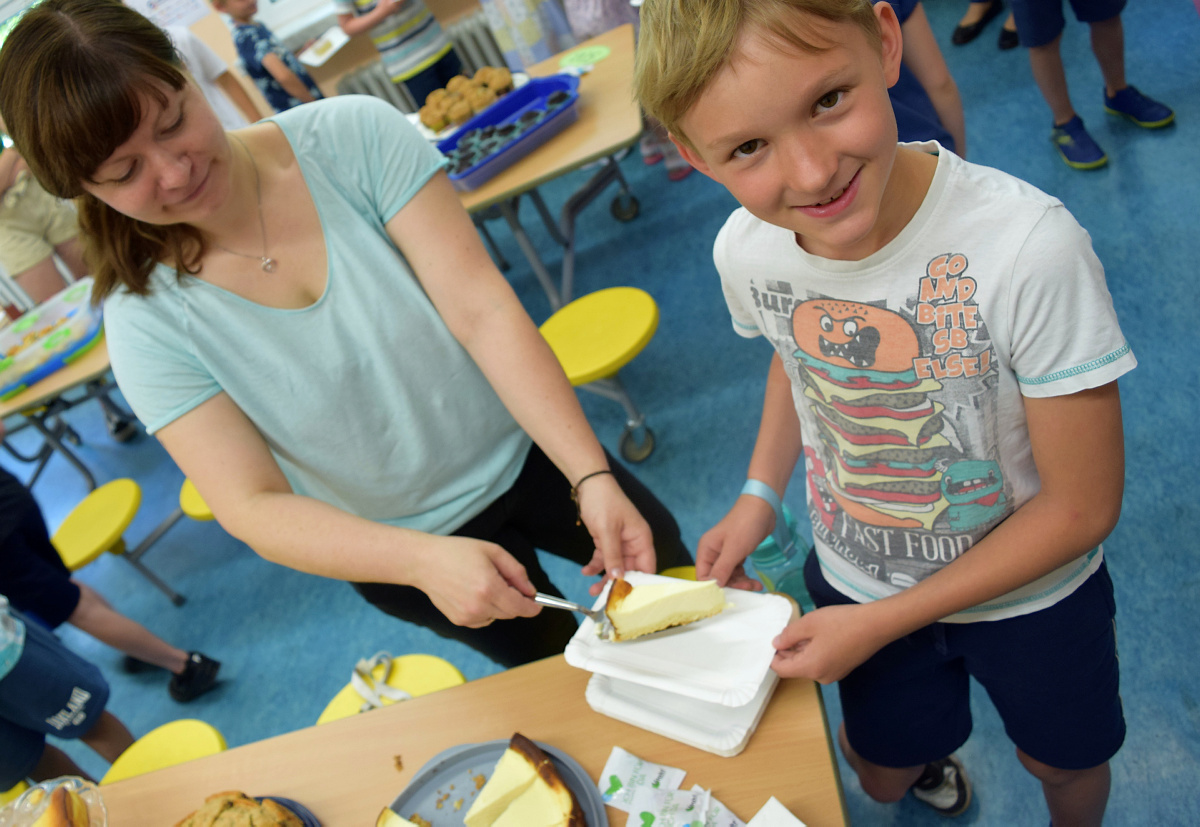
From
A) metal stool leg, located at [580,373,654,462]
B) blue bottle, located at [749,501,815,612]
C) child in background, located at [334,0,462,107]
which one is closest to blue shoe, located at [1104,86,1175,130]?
metal stool leg, located at [580,373,654,462]

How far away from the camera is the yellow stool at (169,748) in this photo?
1.55 m

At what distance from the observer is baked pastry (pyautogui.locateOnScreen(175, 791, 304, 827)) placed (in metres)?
0.94

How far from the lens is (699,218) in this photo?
3.69 metres

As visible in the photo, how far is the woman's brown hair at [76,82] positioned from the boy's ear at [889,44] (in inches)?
34.3

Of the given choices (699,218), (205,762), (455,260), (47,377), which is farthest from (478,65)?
(205,762)

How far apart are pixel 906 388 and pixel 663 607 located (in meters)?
0.40

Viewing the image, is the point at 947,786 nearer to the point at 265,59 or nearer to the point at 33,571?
the point at 33,571

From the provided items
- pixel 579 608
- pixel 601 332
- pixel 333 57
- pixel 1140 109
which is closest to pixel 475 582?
pixel 579 608

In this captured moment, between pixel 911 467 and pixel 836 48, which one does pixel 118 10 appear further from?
pixel 911 467

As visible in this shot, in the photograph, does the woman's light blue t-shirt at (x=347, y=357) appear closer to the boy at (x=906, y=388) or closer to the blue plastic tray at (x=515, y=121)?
the boy at (x=906, y=388)

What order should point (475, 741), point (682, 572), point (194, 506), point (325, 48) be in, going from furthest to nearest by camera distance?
point (325, 48) < point (194, 506) < point (682, 572) < point (475, 741)

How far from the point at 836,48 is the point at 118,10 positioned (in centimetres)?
88

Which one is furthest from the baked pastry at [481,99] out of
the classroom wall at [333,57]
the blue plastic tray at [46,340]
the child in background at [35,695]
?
the classroom wall at [333,57]

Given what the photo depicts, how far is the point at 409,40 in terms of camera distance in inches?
155
